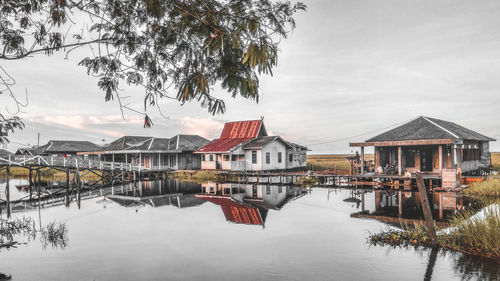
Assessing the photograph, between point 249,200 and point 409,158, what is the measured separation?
576 inches

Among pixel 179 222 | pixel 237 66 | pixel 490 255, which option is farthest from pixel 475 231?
pixel 179 222

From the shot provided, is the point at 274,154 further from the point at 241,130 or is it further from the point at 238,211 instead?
the point at 238,211

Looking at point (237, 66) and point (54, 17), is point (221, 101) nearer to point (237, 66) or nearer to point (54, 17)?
point (237, 66)

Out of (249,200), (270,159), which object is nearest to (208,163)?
(270,159)

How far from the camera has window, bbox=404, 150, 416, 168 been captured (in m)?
28.5

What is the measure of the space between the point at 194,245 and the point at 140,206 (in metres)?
10.8

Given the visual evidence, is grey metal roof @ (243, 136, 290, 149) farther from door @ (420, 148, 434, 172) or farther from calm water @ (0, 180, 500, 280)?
door @ (420, 148, 434, 172)

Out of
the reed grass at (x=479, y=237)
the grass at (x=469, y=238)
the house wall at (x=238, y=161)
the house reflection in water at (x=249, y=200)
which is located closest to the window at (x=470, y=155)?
the house reflection in water at (x=249, y=200)

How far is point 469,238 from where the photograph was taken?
9461 millimetres

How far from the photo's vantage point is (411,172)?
27.8 m

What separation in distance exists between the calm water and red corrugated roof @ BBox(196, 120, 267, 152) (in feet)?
58.4

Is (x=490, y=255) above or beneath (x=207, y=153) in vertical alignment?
beneath

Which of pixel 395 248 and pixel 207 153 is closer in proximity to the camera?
pixel 395 248

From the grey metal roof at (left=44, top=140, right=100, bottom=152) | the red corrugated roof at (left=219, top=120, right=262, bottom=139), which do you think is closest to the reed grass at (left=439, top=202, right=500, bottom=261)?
the red corrugated roof at (left=219, top=120, right=262, bottom=139)
